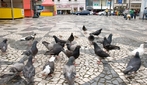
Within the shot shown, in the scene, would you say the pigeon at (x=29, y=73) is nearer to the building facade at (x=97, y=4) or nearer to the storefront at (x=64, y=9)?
the storefront at (x=64, y=9)

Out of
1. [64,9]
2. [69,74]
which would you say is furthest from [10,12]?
[64,9]

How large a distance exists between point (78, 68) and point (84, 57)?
1039 millimetres

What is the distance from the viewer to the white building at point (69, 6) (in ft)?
180

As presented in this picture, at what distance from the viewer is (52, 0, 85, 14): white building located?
55.0 m

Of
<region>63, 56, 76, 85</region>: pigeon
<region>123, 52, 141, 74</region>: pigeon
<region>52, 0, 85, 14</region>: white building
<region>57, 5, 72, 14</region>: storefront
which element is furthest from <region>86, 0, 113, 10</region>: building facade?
<region>63, 56, 76, 85</region>: pigeon

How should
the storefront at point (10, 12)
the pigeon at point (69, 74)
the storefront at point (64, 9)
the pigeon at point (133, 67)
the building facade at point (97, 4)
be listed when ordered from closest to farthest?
the pigeon at point (69, 74)
the pigeon at point (133, 67)
the storefront at point (10, 12)
the storefront at point (64, 9)
the building facade at point (97, 4)

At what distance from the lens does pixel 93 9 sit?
58062mm

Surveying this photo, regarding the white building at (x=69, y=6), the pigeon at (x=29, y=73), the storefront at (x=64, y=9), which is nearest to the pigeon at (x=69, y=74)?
the pigeon at (x=29, y=73)

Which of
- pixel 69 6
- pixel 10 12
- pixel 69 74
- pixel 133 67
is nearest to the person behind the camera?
pixel 69 74

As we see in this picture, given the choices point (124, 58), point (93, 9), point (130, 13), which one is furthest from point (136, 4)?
point (124, 58)

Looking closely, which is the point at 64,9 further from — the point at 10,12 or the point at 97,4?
the point at 10,12

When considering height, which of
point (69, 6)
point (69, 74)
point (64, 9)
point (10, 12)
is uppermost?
point (69, 6)

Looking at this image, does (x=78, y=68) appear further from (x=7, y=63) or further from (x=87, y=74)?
(x=7, y=63)

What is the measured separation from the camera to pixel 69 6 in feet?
182
